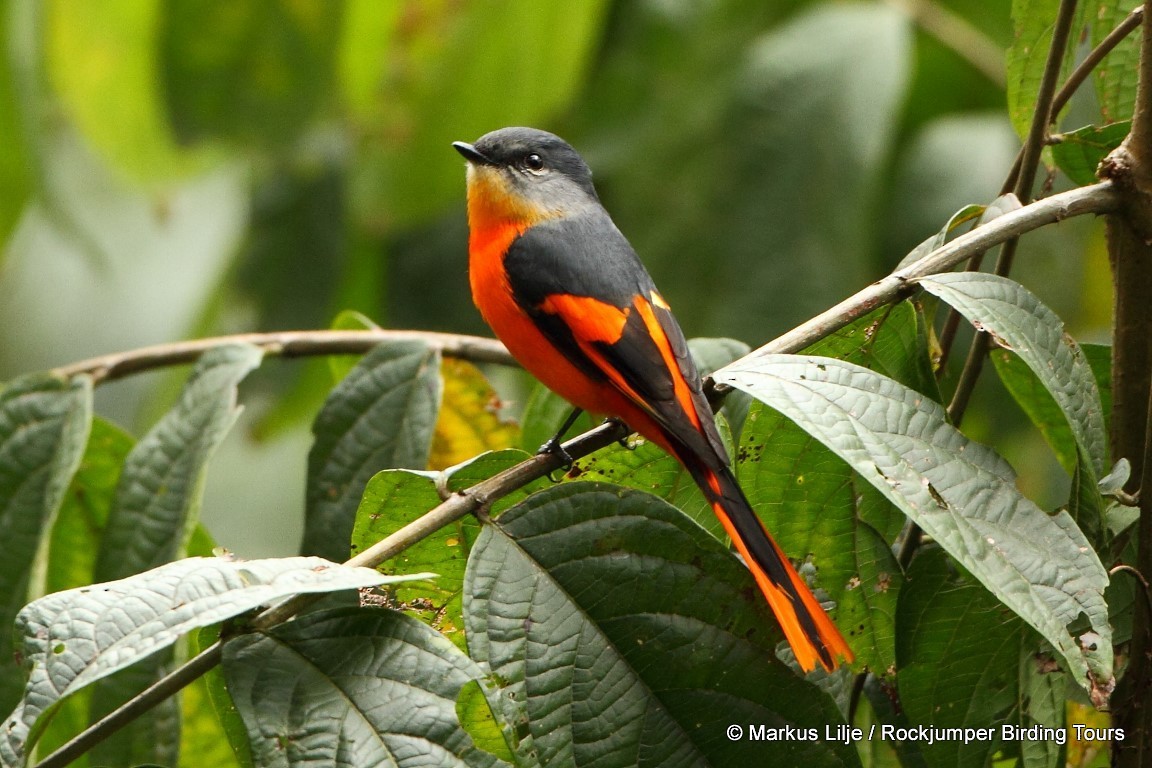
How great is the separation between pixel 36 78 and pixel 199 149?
0.45 metres

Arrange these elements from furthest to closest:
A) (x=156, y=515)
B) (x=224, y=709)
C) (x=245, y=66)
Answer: (x=245, y=66), (x=156, y=515), (x=224, y=709)

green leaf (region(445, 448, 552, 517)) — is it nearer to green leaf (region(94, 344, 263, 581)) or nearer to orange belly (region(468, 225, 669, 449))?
orange belly (region(468, 225, 669, 449))

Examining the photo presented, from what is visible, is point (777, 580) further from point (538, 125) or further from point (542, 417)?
point (538, 125)

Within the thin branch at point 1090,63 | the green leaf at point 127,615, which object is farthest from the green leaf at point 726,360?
the green leaf at point 127,615

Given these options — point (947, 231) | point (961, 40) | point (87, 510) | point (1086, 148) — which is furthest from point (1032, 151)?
point (961, 40)

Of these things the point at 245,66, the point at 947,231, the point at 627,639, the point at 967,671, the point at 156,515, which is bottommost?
the point at 967,671

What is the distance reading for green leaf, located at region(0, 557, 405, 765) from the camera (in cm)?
138

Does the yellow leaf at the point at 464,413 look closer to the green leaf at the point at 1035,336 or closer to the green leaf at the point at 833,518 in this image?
the green leaf at the point at 833,518

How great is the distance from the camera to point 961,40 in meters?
4.40

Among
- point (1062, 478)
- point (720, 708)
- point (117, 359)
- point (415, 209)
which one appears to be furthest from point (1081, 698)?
point (415, 209)

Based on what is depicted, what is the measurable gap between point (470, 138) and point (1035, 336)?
2413 mm

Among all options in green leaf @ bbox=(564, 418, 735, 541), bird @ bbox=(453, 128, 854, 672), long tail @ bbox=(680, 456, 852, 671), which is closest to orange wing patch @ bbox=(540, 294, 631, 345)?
bird @ bbox=(453, 128, 854, 672)

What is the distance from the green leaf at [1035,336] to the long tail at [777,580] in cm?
44

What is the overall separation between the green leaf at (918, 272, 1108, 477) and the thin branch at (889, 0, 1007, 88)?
106 inches
